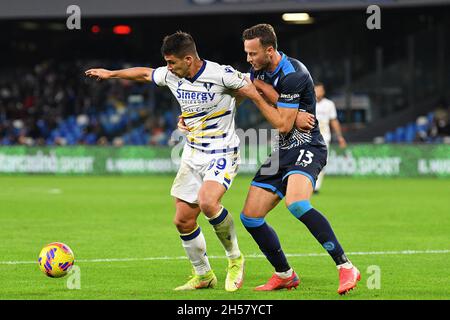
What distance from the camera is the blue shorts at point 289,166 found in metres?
8.40

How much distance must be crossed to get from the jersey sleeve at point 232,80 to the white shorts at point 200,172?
658 mm

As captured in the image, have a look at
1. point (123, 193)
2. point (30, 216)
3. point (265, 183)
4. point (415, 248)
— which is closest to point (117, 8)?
point (123, 193)

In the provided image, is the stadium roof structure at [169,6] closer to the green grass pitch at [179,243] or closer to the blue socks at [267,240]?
the green grass pitch at [179,243]

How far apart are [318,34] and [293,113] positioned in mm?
26571

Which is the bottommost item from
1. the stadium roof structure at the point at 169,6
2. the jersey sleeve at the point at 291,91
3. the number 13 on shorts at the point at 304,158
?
the number 13 on shorts at the point at 304,158

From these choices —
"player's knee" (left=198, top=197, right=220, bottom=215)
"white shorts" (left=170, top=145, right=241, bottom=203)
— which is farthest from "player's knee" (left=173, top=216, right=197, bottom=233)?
"player's knee" (left=198, top=197, right=220, bottom=215)

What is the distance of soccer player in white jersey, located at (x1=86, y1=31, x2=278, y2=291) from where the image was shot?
860cm

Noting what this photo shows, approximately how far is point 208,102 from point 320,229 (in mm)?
1542

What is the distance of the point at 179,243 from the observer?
12438 millimetres
